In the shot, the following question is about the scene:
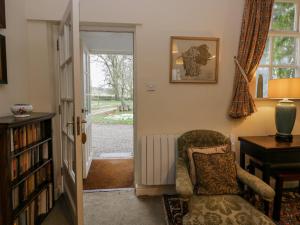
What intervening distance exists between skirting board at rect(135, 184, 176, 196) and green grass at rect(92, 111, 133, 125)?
431 cm

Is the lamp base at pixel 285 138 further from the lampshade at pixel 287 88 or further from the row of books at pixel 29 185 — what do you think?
the row of books at pixel 29 185

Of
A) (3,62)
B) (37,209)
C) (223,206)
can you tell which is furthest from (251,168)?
(3,62)

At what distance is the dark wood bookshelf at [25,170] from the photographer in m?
1.49

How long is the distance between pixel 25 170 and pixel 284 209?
2.54 metres

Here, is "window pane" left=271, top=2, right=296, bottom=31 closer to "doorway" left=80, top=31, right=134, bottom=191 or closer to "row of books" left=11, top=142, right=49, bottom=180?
"doorway" left=80, top=31, right=134, bottom=191

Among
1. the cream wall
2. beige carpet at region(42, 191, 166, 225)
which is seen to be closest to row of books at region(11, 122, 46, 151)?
the cream wall

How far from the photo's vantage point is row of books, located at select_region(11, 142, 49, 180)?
1.64 metres

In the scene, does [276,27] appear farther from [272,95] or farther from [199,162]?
[199,162]

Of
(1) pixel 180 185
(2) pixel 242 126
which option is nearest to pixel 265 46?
(2) pixel 242 126

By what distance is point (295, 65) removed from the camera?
271 cm

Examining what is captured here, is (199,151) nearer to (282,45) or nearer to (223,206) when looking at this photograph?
(223,206)

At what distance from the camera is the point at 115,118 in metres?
6.89

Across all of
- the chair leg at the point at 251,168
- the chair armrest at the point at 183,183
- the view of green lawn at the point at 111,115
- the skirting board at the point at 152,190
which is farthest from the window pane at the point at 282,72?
the view of green lawn at the point at 111,115

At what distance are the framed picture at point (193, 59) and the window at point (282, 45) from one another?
25.8 inches
